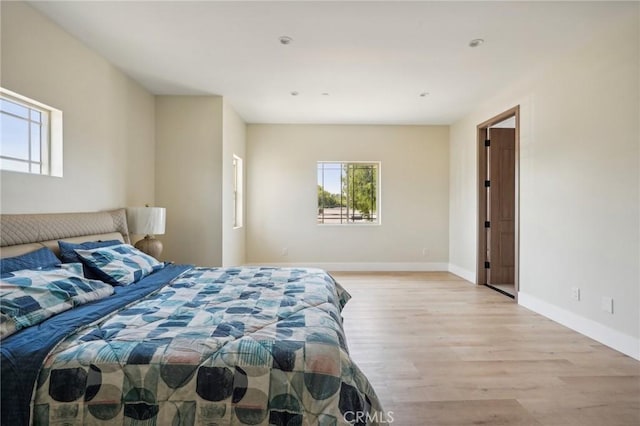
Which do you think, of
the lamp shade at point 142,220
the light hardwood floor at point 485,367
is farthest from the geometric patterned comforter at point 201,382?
the lamp shade at point 142,220

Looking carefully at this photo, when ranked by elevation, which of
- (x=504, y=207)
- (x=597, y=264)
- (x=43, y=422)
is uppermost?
(x=504, y=207)

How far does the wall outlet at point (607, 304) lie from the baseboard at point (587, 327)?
15cm

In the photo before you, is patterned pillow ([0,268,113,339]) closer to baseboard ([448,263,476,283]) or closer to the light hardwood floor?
the light hardwood floor

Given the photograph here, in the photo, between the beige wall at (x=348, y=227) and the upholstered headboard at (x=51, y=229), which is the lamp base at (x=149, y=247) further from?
the beige wall at (x=348, y=227)

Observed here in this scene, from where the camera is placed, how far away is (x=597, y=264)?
2.72m

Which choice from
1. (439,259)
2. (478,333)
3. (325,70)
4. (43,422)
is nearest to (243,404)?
(43,422)

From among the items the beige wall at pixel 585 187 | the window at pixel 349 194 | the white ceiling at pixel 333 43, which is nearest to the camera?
the white ceiling at pixel 333 43

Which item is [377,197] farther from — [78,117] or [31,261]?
[31,261]

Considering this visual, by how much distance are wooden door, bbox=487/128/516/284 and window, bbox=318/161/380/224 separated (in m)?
1.88

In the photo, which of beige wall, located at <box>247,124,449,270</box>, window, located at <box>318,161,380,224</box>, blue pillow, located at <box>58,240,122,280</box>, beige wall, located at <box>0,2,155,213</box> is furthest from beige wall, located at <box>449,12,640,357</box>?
beige wall, located at <box>0,2,155,213</box>

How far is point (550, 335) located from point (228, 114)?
4.62 m

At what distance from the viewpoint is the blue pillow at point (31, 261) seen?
5.78 feet

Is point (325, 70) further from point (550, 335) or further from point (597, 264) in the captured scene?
point (550, 335)

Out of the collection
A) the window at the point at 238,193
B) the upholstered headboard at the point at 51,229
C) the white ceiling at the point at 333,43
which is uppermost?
the white ceiling at the point at 333,43
